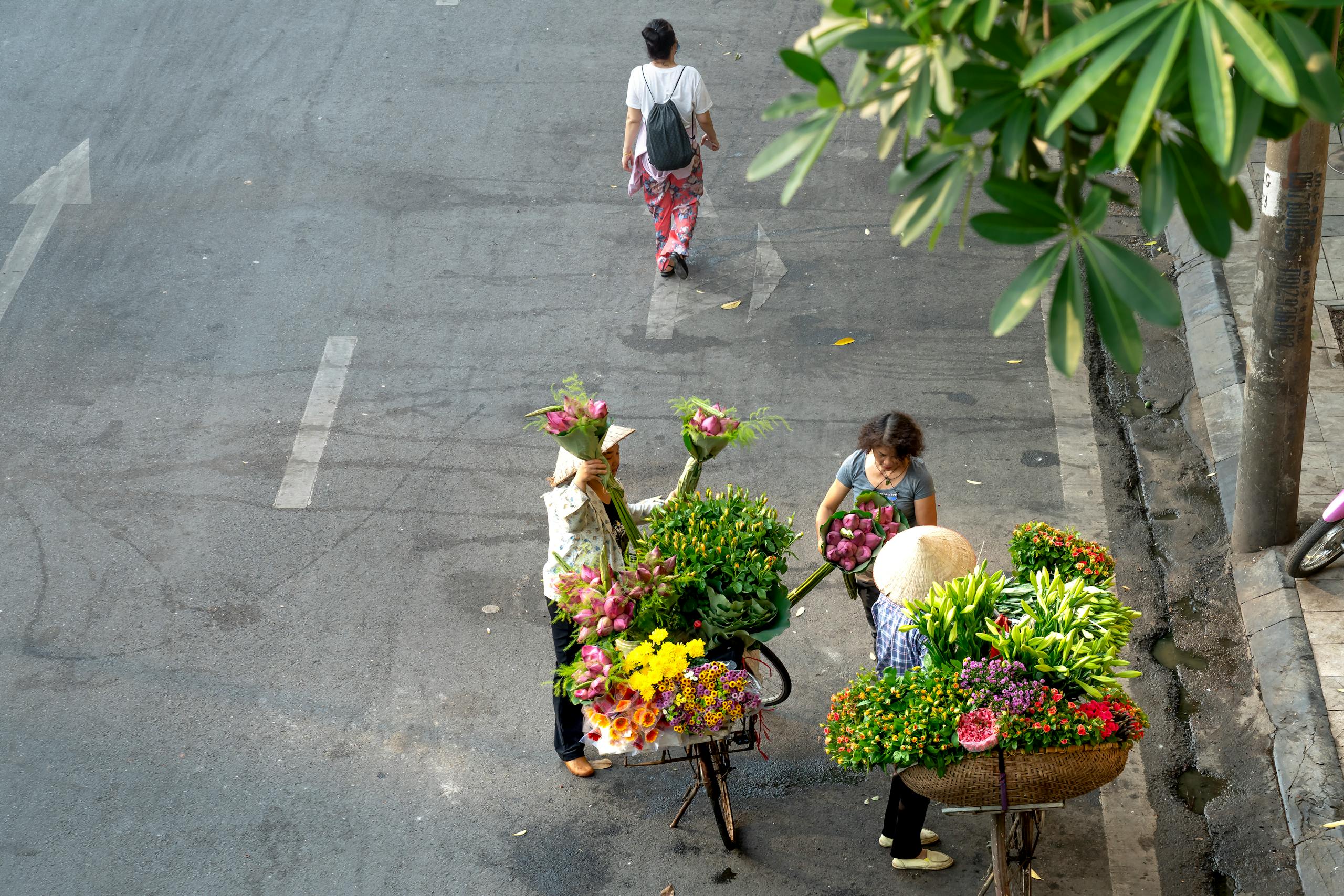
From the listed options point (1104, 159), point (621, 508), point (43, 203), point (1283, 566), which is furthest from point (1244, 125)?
point (43, 203)

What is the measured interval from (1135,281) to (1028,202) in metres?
0.26

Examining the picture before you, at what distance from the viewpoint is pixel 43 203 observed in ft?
32.0

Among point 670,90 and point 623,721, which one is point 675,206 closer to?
point 670,90

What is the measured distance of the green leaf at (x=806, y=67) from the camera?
85.3 inches

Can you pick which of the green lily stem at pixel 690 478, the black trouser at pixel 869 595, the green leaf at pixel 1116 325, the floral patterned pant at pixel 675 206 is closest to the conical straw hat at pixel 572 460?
the green lily stem at pixel 690 478

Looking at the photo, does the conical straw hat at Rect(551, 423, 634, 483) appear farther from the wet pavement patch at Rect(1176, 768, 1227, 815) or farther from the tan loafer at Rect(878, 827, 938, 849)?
the wet pavement patch at Rect(1176, 768, 1227, 815)

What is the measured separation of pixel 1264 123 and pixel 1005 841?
118 inches

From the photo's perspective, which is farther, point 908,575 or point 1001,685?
point 908,575

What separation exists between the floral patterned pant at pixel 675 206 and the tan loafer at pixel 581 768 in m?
4.13

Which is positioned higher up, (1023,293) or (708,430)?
(1023,293)

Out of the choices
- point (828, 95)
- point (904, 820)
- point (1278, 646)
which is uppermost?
point (828, 95)

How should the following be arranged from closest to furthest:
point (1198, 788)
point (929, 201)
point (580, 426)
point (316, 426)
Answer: point (929, 201) → point (580, 426) → point (1198, 788) → point (316, 426)

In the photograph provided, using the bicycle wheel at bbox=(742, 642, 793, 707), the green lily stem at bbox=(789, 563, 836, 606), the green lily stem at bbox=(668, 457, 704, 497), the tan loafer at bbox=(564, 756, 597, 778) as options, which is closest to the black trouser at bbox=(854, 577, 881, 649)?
the green lily stem at bbox=(789, 563, 836, 606)

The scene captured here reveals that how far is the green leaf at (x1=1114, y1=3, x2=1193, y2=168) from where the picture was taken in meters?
1.84
